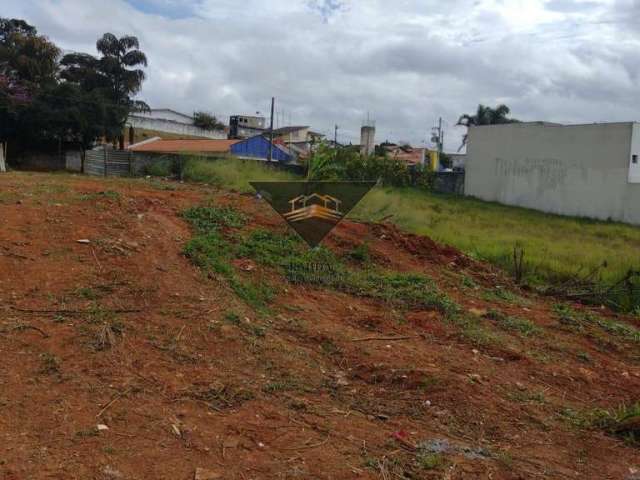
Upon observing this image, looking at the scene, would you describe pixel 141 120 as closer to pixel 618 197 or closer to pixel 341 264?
pixel 618 197

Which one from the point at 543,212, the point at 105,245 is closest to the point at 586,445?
the point at 105,245

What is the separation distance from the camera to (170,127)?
38562mm

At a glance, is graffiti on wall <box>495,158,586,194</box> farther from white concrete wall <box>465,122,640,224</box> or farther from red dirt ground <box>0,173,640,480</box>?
red dirt ground <box>0,173,640,480</box>

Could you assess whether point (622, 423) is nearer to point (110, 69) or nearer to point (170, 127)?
point (110, 69)

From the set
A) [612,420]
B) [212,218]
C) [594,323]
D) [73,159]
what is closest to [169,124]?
[73,159]

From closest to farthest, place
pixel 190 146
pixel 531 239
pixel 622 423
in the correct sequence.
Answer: pixel 622 423 < pixel 531 239 < pixel 190 146

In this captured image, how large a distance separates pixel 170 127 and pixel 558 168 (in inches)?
1002

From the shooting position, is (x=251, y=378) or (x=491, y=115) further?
(x=491, y=115)

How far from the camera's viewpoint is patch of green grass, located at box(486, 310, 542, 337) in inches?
231

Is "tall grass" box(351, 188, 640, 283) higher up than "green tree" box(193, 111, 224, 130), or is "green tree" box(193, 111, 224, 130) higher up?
"green tree" box(193, 111, 224, 130)

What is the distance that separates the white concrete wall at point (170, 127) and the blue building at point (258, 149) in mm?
9940

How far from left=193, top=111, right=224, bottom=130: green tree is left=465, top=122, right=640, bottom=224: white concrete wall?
70.8ft

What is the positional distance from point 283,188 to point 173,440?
4795 mm

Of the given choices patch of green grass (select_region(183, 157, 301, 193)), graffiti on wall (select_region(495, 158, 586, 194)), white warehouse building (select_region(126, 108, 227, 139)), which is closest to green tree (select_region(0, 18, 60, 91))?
white warehouse building (select_region(126, 108, 227, 139))
